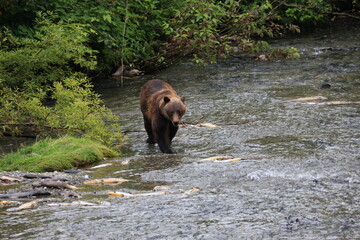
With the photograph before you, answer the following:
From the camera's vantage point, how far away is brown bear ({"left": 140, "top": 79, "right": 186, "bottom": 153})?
353 inches

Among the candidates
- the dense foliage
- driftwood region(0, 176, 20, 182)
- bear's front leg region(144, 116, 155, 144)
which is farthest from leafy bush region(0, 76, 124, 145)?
driftwood region(0, 176, 20, 182)

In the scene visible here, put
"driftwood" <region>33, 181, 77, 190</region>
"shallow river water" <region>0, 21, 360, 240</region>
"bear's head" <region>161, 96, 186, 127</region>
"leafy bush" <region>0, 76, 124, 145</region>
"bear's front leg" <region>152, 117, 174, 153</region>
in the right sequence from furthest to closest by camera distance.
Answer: "leafy bush" <region>0, 76, 124, 145</region>
"bear's front leg" <region>152, 117, 174, 153</region>
"bear's head" <region>161, 96, 186, 127</region>
"driftwood" <region>33, 181, 77, 190</region>
"shallow river water" <region>0, 21, 360, 240</region>

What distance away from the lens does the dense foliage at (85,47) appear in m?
9.60

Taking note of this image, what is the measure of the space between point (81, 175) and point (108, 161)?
1.10 meters

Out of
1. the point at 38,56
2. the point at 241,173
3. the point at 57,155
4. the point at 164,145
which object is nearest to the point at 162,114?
the point at 164,145

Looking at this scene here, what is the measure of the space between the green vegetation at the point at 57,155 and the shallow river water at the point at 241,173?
396mm

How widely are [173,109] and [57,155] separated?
1.93 m

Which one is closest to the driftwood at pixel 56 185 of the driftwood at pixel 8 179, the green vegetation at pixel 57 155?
the driftwood at pixel 8 179

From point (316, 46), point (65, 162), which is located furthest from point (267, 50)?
point (65, 162)

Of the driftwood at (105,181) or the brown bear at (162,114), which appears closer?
the driftwood at (105,181)

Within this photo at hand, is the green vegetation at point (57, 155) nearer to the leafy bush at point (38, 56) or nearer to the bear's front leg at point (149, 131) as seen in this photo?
the bear's front leg at point (149, 131)

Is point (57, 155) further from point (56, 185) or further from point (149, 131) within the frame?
point (149, 131)

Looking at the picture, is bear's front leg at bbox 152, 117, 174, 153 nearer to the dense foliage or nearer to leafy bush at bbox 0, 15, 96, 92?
the dense foliage

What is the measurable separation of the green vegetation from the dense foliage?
43 cm
